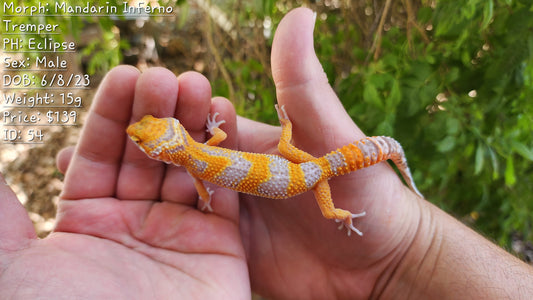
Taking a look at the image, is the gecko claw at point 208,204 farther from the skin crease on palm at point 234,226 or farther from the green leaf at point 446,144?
the green leaf at point 446,144

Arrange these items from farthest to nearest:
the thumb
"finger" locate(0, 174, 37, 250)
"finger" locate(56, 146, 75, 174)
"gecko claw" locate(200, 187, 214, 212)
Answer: "finger" locate(56, 146, 75, 174), "gecko claw" locate(200, 187, 214, 212), the thumb, "finger" locate(0, 174, 37, 250)

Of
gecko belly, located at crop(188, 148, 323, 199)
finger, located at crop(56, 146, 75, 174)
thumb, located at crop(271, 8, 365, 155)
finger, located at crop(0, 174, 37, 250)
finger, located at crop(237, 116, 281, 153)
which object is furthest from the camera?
finger, located at crop(56, 146, 75, 174)

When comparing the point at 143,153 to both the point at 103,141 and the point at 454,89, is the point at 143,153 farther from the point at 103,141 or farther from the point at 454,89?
the point at 454,89

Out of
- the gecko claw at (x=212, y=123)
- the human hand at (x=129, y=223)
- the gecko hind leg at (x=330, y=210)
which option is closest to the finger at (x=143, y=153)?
the human hand at (x=129, y=223)

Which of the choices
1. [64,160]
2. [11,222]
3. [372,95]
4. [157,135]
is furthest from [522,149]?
[64,160]

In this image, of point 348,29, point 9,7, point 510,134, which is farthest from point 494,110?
point 9,7

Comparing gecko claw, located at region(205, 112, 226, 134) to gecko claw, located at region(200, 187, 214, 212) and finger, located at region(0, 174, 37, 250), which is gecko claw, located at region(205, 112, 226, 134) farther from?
finger, located at region(0, 174, 37, 250)

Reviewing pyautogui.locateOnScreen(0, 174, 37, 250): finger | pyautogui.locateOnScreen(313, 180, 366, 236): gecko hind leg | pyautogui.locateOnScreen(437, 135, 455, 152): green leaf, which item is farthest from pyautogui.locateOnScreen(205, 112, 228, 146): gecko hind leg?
pyautogui.locateOnScreen(437, 135, 455, 152): green leaf
